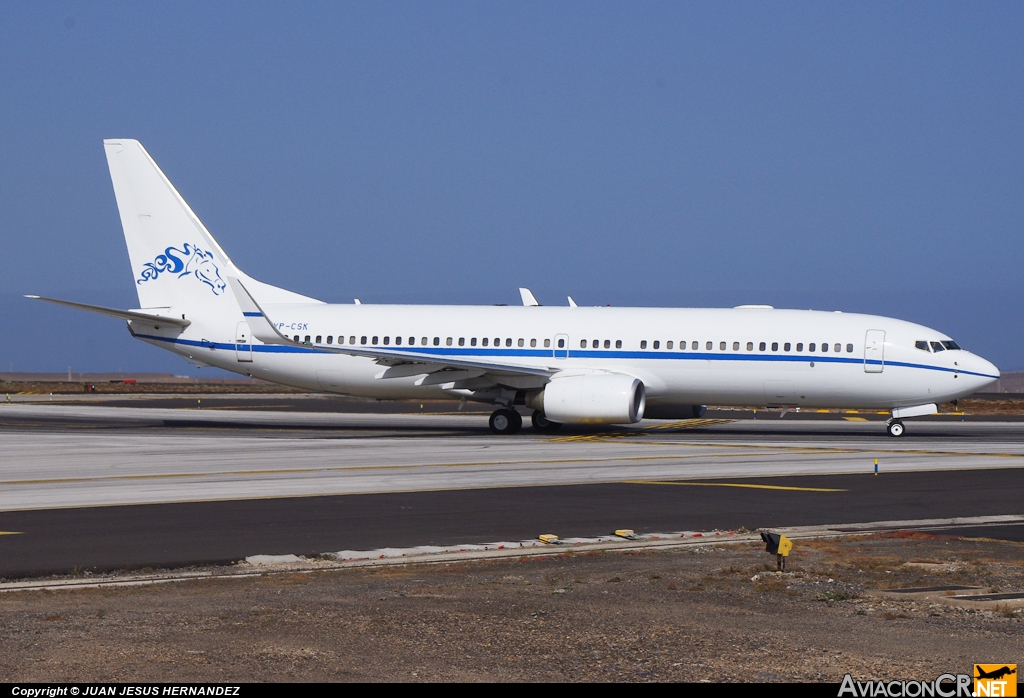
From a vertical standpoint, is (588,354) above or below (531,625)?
above

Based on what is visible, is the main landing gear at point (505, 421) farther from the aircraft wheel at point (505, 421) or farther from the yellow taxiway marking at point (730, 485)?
the yellow taxiway marking at point (730, 485)

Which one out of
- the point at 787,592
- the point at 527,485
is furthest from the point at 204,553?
the point at 527,485

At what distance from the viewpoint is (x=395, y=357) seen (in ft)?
111

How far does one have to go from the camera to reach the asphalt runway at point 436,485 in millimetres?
15648

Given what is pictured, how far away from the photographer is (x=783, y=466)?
84.7 feet

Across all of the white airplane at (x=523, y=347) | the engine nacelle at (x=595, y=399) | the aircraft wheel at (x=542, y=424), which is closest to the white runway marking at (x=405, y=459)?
the engine nacelle at (x=595, y=399)

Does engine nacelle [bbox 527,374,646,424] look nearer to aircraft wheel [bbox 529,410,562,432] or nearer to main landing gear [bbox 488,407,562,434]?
main landing gear [bbox 488,407,562,434]

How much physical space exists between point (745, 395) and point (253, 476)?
17.1 meters

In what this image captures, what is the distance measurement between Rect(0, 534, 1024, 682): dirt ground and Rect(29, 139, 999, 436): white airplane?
21055 mm

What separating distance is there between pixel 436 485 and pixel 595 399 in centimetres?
1205

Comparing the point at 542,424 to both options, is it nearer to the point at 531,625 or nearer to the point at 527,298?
the point at 527,298

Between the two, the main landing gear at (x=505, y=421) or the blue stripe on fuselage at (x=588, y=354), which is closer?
the blue stripe on fuselage at (x=588, y=354)

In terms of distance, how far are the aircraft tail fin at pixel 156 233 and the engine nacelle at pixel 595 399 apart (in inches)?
425

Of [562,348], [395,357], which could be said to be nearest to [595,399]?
[562,348]
